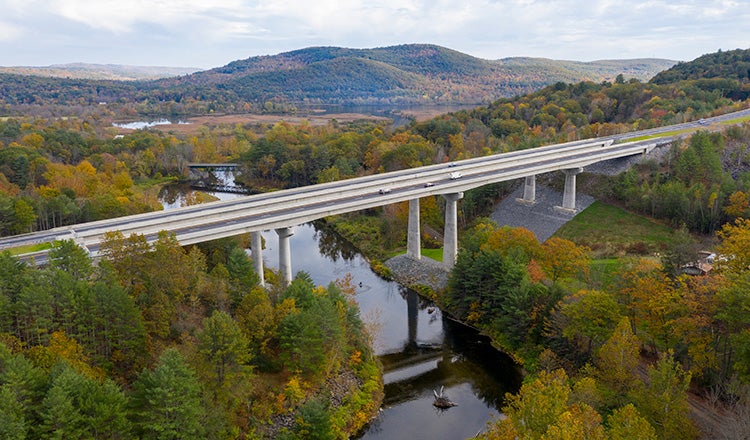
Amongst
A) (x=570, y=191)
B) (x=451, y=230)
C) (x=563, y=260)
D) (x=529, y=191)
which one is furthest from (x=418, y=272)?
(x=570, y=191)

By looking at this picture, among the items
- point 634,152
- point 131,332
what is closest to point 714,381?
point 131,332

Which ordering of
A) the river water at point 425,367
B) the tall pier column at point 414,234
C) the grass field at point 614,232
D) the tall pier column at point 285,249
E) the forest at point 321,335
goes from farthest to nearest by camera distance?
the tall pier column at point 414,234 → the grass field at point 614,232 → the tall pier column at point 285,249 → the river water at point 425,367 → the forest at point 321,335

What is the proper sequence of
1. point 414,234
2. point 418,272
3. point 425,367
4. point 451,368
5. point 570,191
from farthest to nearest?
1. point 570,191
2. point 414,234
3. point 418,272
4. point 425,367
5. point 451,368

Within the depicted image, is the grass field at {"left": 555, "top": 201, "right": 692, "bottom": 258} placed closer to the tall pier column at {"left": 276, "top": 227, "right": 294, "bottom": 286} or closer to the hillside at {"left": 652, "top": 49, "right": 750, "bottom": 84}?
the tall pier column at {"left": 276, "top": 227, "right": 294, "bottom": 286}

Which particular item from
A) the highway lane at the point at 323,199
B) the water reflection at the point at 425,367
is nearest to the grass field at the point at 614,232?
the highway lane at the point at 323,199

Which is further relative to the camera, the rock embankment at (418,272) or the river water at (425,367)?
the rock embankment at (418,272)

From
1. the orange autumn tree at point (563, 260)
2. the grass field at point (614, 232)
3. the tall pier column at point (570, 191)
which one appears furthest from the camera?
the tall pier column at point (570, 191)

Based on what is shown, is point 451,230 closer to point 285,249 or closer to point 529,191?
point 285,249

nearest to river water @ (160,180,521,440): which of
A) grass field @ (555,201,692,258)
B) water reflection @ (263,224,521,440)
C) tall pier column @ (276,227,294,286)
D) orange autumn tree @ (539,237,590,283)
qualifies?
water reflection @ (263,224,521,440)

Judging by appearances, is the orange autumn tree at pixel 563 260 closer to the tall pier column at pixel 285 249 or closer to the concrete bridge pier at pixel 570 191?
the tall pier column at pixel 285 249
